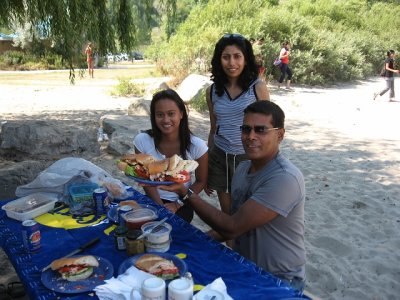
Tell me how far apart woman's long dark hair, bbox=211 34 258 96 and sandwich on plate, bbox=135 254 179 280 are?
181cm

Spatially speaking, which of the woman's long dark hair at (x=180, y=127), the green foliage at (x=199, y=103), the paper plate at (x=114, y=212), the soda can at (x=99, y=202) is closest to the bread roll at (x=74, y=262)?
the paper plate at (x=114, y=212)

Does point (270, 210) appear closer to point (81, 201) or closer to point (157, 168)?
point (157, 168)

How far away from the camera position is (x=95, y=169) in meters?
2.94

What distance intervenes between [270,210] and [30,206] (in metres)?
1.67

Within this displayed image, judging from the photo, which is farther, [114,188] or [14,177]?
[14,177]

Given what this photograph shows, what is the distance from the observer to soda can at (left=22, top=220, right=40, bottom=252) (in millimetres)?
1994

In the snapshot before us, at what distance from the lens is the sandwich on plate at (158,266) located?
1.72 m

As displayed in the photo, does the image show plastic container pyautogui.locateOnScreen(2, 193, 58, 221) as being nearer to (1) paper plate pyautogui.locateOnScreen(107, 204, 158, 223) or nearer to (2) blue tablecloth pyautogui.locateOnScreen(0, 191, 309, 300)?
(2) blue tablecloth pyautogui.locateOnScreen(0, 191, 309, 300)

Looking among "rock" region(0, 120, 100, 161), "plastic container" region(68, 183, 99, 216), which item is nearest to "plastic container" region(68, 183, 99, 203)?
"plastic container" region(68, 183, 99, 216)

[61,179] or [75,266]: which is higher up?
[61,179]

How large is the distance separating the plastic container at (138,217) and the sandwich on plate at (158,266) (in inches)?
12.3

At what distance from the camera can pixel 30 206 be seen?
255 centimetres

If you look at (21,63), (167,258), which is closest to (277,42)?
(167,258)

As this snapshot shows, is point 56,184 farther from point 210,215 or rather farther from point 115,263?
point 210,215
